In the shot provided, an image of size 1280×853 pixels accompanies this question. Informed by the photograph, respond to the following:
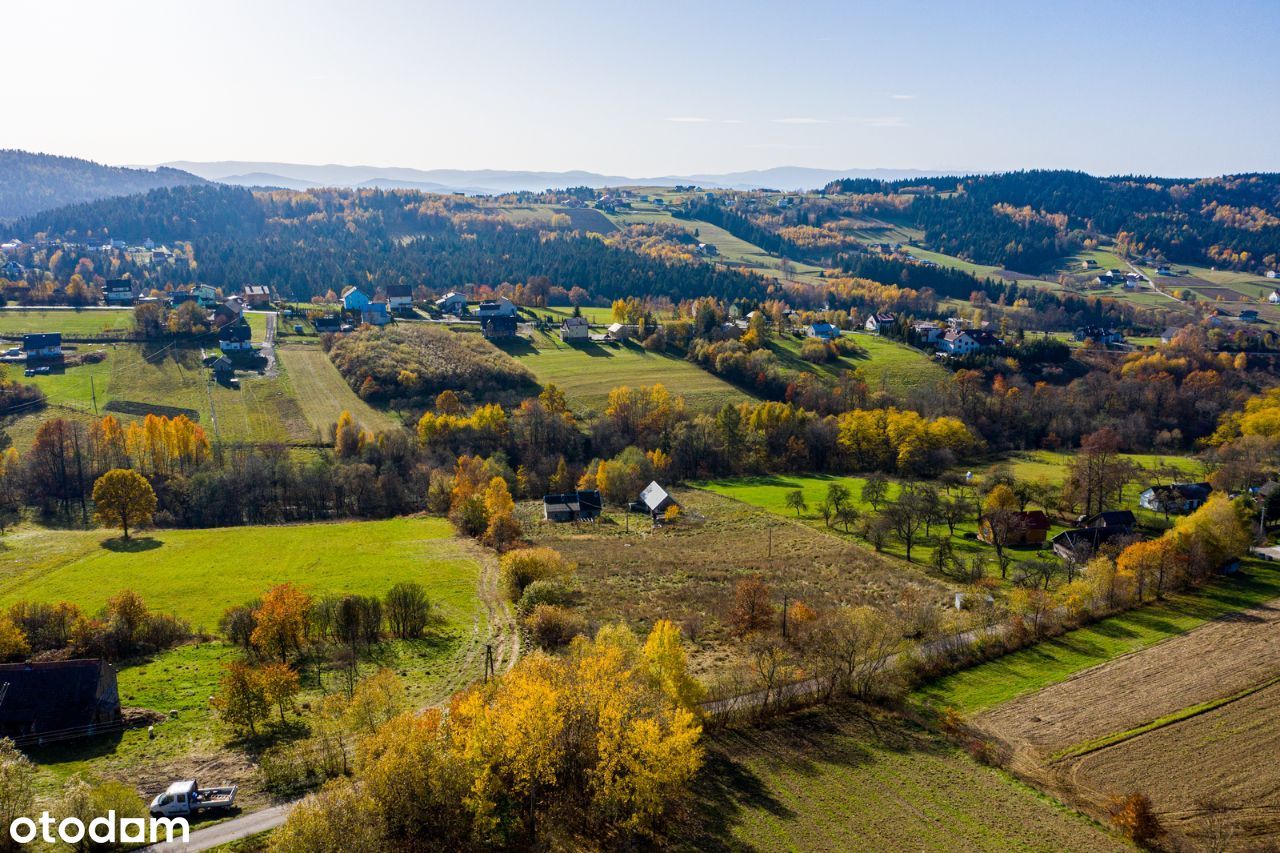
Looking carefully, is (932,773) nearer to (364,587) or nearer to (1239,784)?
(1239,784)

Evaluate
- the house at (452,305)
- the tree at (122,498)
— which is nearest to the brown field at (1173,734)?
the tree at (122,498)

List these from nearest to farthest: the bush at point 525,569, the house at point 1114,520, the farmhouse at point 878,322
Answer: the bush at point 525,569 → the house at point 1114,520 → the farmhouse at point 878,322

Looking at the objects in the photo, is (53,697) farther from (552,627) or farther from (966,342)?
(966,342)

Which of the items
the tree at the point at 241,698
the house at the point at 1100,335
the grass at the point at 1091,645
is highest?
the house at the point at 1100,335

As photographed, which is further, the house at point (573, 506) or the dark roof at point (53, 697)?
the house at point (573, 506)

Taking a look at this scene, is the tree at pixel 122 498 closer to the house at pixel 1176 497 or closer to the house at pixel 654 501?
the house at pixel 654 501

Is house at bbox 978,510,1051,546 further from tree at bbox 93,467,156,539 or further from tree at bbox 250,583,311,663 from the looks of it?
tree at bbox 93,467,156,539

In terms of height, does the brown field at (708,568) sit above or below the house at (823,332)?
below

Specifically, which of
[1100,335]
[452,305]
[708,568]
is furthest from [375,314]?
[1100,335]
